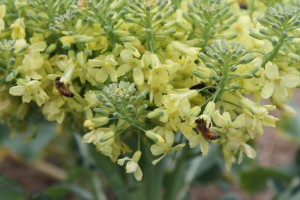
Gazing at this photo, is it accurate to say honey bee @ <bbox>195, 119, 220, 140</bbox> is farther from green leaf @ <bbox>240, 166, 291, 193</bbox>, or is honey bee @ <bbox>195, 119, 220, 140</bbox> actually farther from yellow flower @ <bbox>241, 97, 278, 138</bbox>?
green leaf @ <bbox>240, 166, 291, 193</bbox>

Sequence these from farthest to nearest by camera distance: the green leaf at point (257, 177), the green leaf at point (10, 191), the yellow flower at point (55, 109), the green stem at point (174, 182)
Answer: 1. the green leaf at point (257, 177)
2. the green leaf at point (10, 191)
3. the green stem at point (174, 182)
4. the yellow flower at point (55, 109)

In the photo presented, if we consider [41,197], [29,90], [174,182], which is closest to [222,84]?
[29,90]

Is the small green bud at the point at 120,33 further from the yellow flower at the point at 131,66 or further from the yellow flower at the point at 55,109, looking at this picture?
the yellow flower at the point at 55,109

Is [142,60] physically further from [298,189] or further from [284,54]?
[298,189]

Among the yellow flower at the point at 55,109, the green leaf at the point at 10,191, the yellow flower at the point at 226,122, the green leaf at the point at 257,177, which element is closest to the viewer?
the yellow flower at the point at 226,122

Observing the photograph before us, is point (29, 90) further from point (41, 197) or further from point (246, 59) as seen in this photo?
point (41, 197)

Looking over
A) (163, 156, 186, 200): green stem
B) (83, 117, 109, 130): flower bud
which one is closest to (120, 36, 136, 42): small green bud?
(83, 117, 109, 130): flower bud

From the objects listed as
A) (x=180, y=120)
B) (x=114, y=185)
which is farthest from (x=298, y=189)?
(x=180, y=120)

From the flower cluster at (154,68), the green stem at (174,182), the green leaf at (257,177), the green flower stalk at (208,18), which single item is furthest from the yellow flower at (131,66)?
the green leaf at (257,177)
